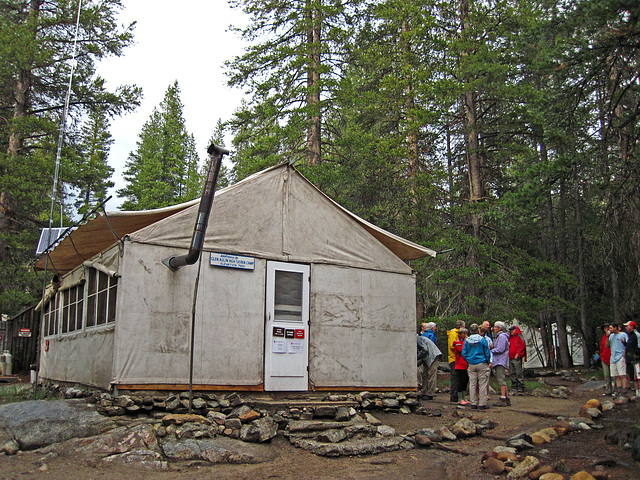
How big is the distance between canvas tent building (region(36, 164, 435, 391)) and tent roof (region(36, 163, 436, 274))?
0.07 ft

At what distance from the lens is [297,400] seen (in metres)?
9.13

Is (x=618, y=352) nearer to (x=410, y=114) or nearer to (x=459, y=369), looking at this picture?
(x=459, y=369)

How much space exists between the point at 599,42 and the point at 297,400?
8114mm

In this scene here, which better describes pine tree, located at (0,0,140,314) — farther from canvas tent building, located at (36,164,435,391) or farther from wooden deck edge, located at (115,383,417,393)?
wooden deck edge, located at (115,383,417,393)

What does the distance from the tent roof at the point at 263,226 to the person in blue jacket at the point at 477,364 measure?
6.57ft

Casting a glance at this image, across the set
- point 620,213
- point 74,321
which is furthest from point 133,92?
point 620,213

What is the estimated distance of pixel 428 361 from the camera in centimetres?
1187

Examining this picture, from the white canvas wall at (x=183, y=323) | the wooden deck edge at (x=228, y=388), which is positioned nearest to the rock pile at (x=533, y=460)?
the wooden deck edge at (x=228, y=388)

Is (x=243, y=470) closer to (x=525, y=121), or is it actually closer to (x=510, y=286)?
(x=510, y=286)

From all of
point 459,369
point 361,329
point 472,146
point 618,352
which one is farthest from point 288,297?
point 472,146

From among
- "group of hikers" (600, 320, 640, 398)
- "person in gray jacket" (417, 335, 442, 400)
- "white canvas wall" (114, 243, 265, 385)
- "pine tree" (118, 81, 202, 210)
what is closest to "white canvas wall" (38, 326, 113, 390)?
"white canvas wall" (114, 243, 265, 385)

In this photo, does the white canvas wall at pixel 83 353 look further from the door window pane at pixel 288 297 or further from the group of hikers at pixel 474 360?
the group of hikers at pixel 474 360

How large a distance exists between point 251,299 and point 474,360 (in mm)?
4568

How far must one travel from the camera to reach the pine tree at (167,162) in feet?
106
